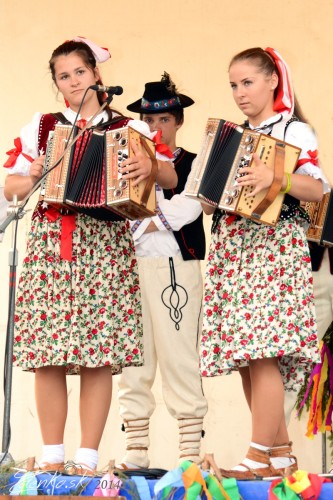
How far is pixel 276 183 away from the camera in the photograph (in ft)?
10.8

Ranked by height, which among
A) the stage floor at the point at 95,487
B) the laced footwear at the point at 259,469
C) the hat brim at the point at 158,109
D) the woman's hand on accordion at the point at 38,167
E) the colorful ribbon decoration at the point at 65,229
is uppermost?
the hat brim at the point at 158,109

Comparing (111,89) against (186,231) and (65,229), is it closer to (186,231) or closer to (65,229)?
(65,229)

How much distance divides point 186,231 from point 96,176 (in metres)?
0.93

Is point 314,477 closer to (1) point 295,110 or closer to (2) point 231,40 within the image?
(1) point 295,110

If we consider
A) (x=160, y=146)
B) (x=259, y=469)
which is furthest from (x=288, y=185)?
(x=259, y=469)

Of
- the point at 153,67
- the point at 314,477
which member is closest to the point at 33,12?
the point at 153,67

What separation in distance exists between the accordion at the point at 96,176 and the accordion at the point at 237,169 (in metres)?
0.19

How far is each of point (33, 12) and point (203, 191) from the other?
9.11 ft

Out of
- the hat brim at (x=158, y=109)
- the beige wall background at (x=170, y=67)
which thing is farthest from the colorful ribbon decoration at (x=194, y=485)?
the beige wall background at (x=170, y=67)

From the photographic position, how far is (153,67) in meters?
5.65

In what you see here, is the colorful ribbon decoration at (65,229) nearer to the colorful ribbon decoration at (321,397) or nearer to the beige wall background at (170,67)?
the colorful ribbon decoration at (321,397)

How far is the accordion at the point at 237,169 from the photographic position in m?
3.30

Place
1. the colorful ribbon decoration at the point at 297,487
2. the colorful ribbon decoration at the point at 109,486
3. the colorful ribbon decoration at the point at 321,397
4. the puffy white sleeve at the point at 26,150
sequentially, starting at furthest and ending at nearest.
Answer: the colorful ribbon decoration at the point at 321,397 → the puffy white sleeve at the point at 26,150 → the colorful ribbon decoration at the point at 109,486 → the colorful ribbon decoration at the point at 297,487

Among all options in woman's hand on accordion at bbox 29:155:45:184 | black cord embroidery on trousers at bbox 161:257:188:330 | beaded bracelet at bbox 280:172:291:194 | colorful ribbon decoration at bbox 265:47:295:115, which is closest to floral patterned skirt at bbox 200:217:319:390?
beaded bracelet at bbox 280:172:291:194
